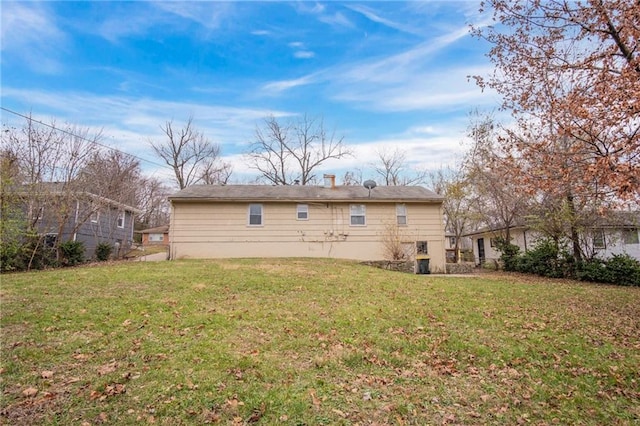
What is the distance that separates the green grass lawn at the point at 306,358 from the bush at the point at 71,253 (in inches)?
263

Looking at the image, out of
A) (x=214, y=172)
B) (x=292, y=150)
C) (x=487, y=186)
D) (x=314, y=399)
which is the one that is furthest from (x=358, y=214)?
(x=214, y=172)

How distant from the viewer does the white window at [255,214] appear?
16.0 m

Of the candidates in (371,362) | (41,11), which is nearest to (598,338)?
(371,362)

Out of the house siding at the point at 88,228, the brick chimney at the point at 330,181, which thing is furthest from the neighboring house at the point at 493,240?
the house siding at the point at 88,228

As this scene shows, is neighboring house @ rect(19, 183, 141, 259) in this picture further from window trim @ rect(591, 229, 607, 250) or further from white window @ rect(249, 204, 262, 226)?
window trim @ rect(591, 229, 607, 250)

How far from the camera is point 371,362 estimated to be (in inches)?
171

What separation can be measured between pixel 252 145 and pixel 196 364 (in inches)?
1069

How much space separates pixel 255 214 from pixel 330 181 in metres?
4.91

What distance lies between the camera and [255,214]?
16062mm

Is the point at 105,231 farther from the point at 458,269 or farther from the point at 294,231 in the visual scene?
the point at 458,269

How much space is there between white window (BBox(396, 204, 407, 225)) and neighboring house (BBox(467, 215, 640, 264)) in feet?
21.2

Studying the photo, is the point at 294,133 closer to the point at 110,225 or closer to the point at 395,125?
the point at 395,125

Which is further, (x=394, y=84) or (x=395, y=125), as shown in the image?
(x=395, y=125)

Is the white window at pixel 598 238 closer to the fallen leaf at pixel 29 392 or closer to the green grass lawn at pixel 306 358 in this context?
the green grass lawn at pixel 306 358
